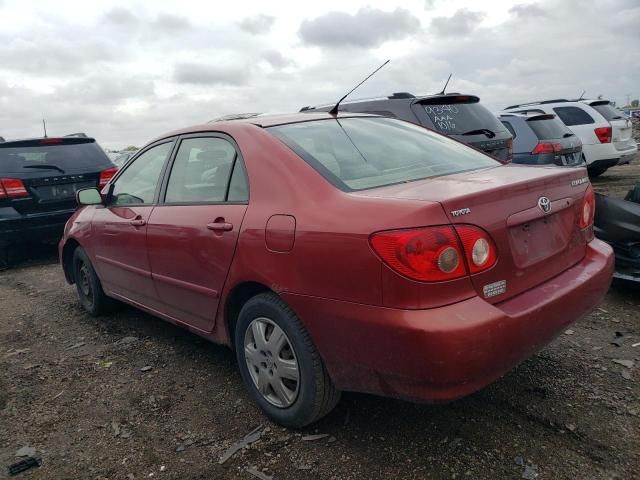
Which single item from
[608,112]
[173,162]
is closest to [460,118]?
[173,162]

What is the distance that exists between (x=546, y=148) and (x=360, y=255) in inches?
272

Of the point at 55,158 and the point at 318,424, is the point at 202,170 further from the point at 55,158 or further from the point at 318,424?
the point at 55,158

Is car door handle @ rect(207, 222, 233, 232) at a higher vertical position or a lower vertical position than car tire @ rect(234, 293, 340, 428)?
higher

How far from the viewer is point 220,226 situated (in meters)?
2.91

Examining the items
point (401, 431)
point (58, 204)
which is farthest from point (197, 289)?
point (58, 204)

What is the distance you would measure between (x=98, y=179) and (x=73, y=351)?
3901 mm

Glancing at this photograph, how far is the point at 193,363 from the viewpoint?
3.71 metres

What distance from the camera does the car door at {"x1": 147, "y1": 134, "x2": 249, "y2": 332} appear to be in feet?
9.60

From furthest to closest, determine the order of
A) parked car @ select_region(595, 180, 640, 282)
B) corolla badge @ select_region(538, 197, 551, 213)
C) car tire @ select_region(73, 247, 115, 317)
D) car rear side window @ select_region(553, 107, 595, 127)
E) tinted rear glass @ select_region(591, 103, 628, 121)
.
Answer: tinted rear glass @ select_region(591, 103, 628, 121) → car rear side window @ select_region(553, 107, 595, 127) → car tire @ select_region(73, 247, 115, 317) → parked car @ select_region(595, 180, 640, 282) → corolla badge @ select_region(538, 197, 551, 213)

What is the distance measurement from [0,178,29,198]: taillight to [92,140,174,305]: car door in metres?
3.07

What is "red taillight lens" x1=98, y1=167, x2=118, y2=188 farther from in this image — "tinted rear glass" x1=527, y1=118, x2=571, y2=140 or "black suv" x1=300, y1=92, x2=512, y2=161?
"tinted rear glass" x1=527, y1=118, x2=571, y2=140

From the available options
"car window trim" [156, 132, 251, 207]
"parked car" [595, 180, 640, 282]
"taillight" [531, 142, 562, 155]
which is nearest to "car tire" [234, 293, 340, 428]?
"car window trim" [156, 132, 251, 207]

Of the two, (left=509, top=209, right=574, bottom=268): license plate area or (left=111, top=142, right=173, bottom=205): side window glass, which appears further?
(left=111, top=142, right=173, bottom=205): side window glass

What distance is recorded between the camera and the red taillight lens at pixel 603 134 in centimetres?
1077
